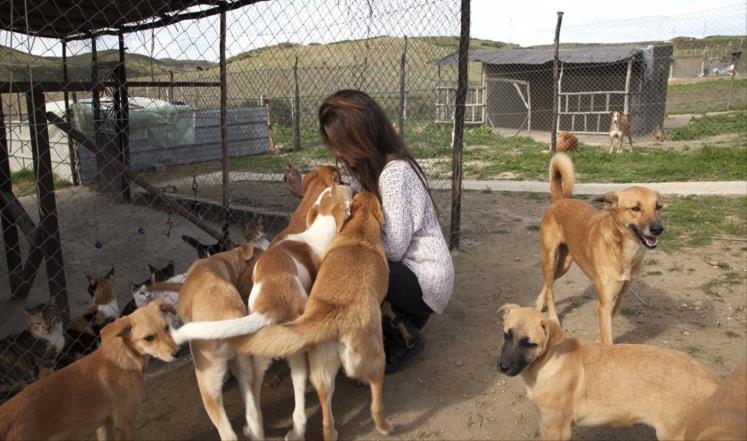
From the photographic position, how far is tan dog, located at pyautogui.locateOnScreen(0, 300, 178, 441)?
2443mm

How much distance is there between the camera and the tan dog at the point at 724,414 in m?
1.97

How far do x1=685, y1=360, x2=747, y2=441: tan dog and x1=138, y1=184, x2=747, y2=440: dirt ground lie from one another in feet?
2.75

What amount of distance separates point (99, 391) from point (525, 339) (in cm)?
209

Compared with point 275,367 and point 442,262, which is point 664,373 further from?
point 275,367

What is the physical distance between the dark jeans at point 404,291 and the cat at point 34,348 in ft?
7.87

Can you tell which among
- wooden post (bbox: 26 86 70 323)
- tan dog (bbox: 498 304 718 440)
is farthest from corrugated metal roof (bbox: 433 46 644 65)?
tan dog (bbox: 498 304 718 440)

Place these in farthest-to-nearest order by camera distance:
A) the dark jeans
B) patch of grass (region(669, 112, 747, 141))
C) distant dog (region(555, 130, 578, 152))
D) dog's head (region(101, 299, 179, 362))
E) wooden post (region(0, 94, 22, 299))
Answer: patch of grass (region(669, 112, 747, 141)), distant dog (region(555, 130, 578, 152)), wooden post (region(0, 94, 22, 299)), the dark jeans, dog's head (region(101, 299, 179, 362))

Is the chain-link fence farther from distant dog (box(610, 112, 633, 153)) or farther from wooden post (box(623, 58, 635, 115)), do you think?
wooden post (box(623, 58, 635, 115))

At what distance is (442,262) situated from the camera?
363 centimetres

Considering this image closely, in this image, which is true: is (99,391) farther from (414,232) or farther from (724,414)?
(724,414)

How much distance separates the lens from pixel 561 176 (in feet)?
15.5

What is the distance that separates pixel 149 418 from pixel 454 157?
3.73m

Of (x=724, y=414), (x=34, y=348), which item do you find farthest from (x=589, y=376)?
(x=34, y=348)

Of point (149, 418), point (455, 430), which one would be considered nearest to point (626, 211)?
point (455, 430)
